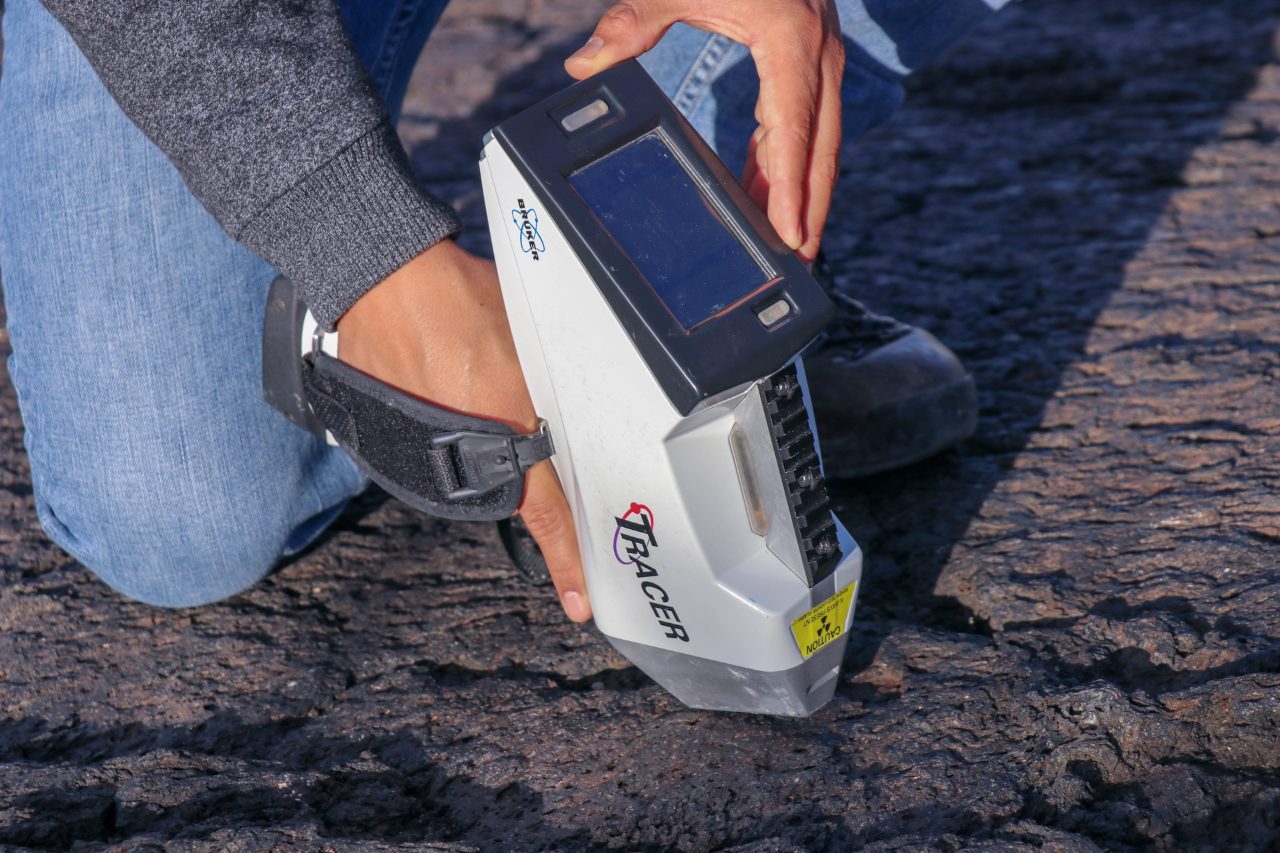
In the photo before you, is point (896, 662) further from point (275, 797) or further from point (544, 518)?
point (275, 797)

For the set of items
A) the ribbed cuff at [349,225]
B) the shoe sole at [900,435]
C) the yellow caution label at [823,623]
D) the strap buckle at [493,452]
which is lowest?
the shoe sole at [900,435]

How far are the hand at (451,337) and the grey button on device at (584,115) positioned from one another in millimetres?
200

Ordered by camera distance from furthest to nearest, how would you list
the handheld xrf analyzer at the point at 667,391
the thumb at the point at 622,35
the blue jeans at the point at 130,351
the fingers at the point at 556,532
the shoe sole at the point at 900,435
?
the shoe sole at the point at 900,435 < the blue jeans at the point at 130,351 < the fingers at the point at 556,532 < the thumb at the point at 622,35 < the handheld xrf analyzer at the point at 667,391

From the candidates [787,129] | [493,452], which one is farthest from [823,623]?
[787,129]

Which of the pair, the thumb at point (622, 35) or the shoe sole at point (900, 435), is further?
the shoe sole at point (900, 435)

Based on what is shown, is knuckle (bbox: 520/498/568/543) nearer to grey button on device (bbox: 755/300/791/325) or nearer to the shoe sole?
grey button on device (bbox: 755/300/791/325)

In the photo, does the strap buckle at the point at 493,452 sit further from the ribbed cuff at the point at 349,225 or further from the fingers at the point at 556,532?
the ribbed cuff at the point at 349,225

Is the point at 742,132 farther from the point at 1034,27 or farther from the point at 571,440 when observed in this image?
the point at 1034,27

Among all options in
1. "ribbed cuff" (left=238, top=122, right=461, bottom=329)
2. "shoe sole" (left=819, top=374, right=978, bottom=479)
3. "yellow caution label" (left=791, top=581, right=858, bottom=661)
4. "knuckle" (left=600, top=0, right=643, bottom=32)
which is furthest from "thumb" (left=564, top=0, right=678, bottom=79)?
"shoe sole" (left=819, top=374, right=978, bottom=479)

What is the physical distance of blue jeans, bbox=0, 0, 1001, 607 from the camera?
152cm

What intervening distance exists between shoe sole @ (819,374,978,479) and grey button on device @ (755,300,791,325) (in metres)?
0.62

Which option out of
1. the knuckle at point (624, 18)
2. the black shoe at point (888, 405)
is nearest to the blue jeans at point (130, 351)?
the knuckle at point (624, 18)

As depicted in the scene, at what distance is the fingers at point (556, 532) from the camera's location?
4.17 ft

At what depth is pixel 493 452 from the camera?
122 centimetres
